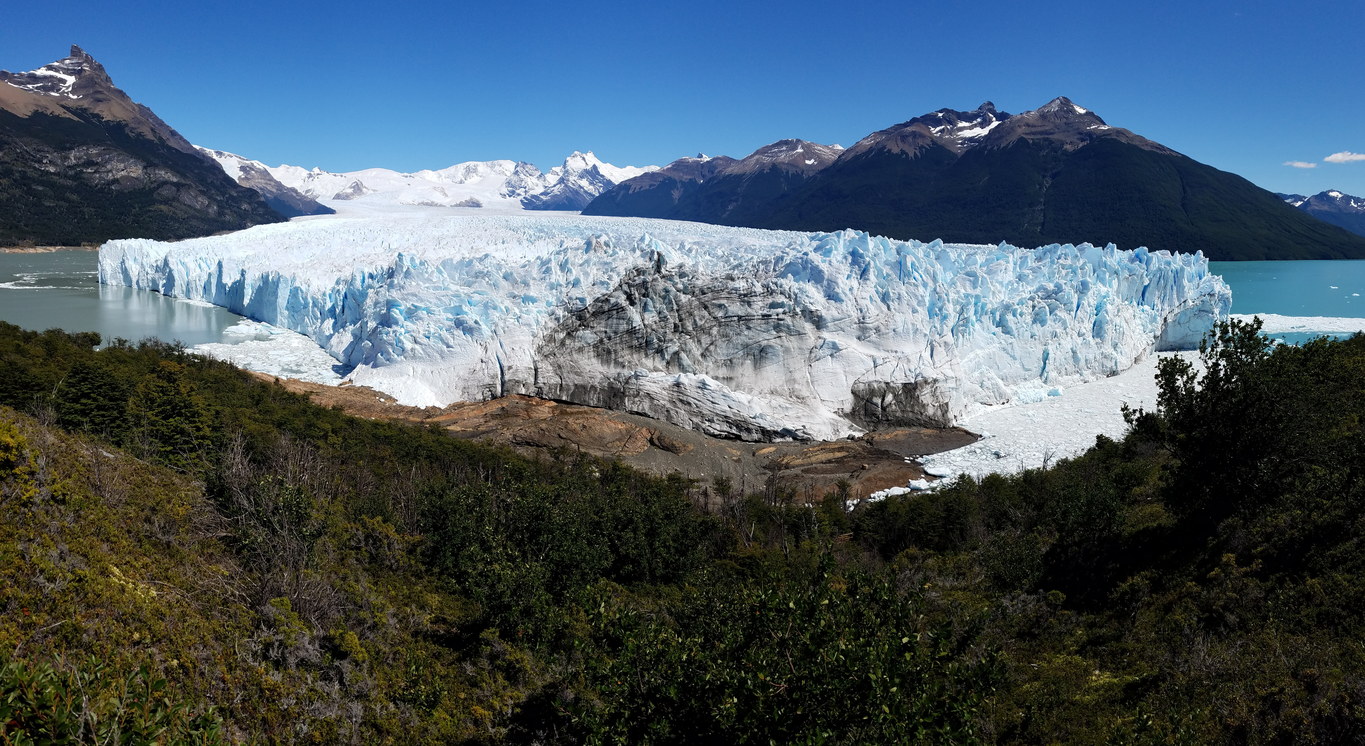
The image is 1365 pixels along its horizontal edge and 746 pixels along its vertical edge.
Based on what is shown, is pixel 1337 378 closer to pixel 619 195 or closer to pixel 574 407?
pixel 574 407

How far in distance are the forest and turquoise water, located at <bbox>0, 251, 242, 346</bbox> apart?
25.9 m

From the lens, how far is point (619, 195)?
148125 mm

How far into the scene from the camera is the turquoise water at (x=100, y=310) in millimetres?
37938

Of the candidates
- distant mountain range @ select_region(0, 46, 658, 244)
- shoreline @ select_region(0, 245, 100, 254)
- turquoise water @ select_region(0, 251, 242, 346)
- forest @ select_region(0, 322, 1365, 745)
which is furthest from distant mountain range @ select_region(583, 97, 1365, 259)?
forest @ select_region(0, 322, 1365, 745)

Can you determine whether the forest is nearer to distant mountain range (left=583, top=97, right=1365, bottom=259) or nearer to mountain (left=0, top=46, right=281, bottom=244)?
distant mountain range (left=583, top=97, right=1365, bottom=259)

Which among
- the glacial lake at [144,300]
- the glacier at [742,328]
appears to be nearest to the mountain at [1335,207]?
the glacial lake at [144,300]

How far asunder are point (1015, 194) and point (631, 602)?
112 metres

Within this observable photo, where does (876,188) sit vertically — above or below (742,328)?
above

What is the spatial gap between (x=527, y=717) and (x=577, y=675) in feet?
2.41

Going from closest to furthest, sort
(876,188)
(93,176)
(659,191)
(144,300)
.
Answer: (144,300), (93,176), (876,188), (659,191)

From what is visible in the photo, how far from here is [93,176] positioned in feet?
332

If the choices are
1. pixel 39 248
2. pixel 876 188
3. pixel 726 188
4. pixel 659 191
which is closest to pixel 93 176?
pixel 39 248

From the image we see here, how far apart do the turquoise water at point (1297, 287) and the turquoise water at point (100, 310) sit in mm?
64647

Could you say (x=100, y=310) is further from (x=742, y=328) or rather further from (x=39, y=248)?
Result: (x=39, y=248)
